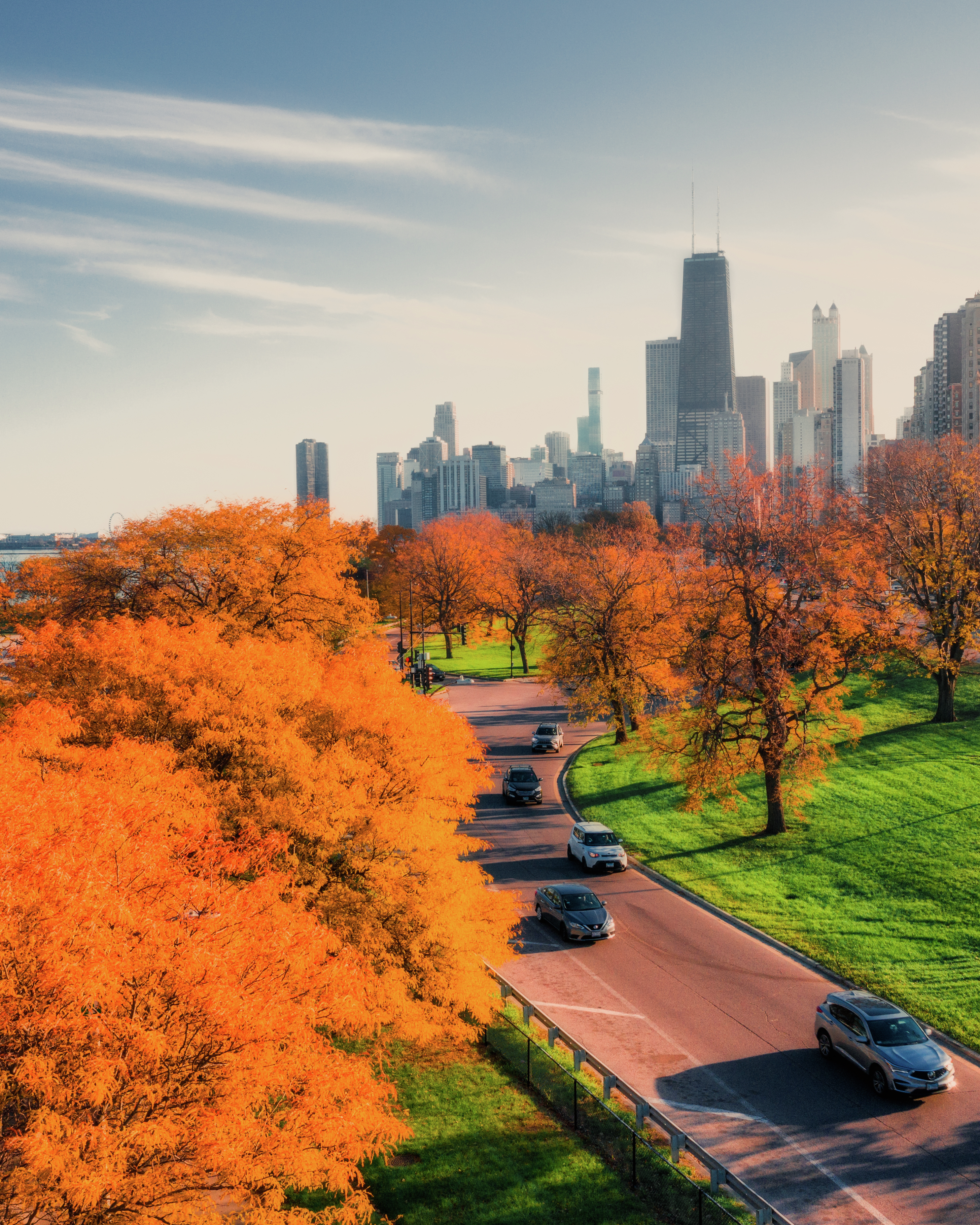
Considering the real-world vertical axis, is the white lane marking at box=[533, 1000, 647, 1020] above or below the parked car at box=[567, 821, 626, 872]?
below

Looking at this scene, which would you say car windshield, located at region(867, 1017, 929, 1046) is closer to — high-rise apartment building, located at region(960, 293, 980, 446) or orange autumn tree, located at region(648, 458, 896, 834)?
orange autumn tree, located at region(648, 458, 896, 834)

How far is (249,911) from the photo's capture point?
44.9 feet

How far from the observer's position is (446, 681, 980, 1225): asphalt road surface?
15.9 m

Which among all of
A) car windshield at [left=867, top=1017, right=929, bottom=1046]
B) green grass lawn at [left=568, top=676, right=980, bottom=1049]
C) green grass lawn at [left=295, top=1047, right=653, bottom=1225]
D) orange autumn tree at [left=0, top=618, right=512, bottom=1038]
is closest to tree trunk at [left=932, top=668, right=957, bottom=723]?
green grass lawn at [left=568, top=676, right=980, bottom=1049]

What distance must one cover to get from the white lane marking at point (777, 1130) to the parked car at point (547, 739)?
28.2 m

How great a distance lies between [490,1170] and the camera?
54.4ft

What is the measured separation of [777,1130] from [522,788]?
80.9 ft

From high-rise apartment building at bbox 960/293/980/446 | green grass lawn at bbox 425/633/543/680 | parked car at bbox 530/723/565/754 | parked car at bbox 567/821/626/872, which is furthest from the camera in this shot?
high-rise apartment building at bbox 960/293/980/446

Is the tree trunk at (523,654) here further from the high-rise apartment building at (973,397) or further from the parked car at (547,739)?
the high-rise apartment building at (973,397)

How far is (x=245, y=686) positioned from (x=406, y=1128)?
1096 cm

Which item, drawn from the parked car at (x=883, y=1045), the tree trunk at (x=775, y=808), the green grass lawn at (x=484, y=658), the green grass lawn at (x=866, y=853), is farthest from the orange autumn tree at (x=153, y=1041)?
the green grass lawn at (x=484, y=658)

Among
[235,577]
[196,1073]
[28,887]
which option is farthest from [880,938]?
[235,577]

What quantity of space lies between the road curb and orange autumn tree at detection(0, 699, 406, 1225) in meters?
13.8

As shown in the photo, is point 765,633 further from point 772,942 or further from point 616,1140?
point 616,1140
